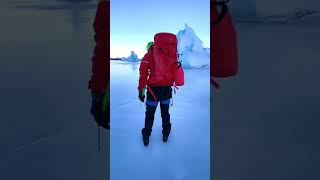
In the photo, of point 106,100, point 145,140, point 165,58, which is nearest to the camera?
point 106,100

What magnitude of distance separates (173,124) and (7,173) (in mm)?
1292

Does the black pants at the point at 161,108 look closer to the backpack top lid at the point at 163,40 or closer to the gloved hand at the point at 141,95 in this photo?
the gloved hand at the point at 141,95

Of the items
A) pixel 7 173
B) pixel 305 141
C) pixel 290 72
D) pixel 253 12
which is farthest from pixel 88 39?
pixel 305 141

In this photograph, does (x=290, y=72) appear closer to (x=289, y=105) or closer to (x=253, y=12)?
(x=289, y=105)

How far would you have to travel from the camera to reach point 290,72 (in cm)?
212

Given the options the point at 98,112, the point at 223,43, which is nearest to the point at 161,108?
the point at 98,112

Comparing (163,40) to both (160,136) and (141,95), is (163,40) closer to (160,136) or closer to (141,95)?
(141,95)

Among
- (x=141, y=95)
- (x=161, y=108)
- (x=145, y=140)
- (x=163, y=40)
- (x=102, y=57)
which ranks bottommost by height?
(x=145, y=140)

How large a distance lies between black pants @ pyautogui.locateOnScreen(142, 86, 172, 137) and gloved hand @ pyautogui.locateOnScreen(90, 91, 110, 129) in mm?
508

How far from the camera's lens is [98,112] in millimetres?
2158

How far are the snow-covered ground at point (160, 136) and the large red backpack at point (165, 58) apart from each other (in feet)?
1.42

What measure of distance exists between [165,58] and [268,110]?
0.81m

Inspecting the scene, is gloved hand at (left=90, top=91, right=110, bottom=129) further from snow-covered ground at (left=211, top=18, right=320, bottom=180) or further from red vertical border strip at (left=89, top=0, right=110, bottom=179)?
snow-covered ground at (left=211, top=18, right=320, bottom=180)

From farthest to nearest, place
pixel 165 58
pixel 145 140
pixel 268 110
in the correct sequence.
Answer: pixel 145 140 → pixel 165 58 → pixel 268 110
